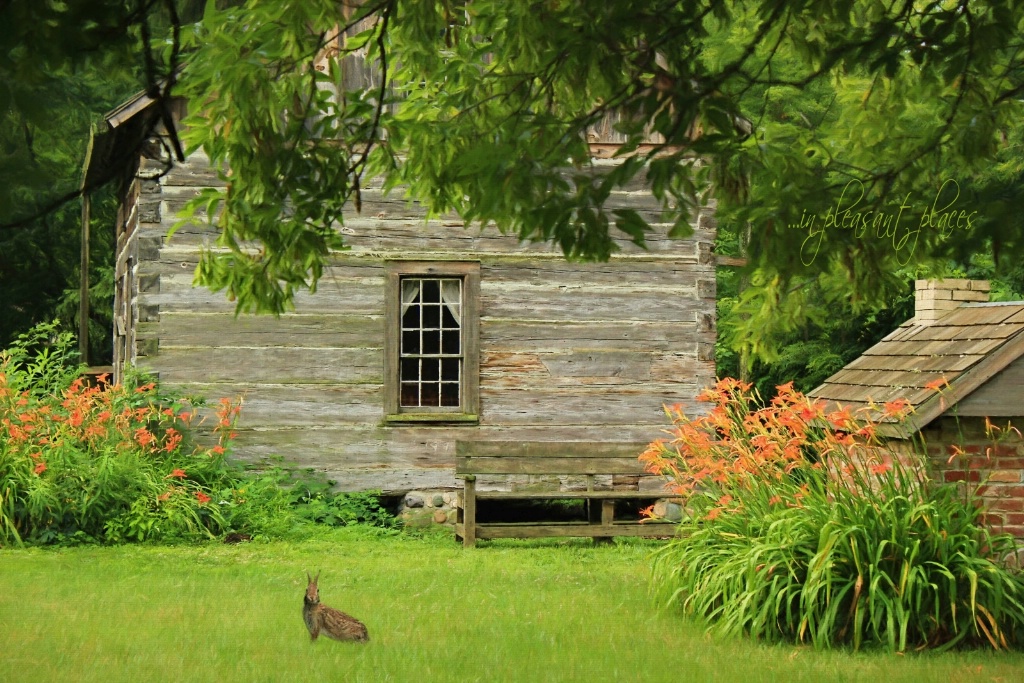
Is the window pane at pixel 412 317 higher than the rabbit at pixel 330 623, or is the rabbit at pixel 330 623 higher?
the window pane at pixel 412 317

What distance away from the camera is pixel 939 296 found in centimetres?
1007

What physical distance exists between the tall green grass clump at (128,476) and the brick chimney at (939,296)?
6.24 metres

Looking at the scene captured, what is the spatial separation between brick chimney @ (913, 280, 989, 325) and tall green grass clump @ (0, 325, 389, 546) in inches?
246

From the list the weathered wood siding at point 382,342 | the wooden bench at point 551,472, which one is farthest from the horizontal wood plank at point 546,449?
the weathered wood siding at point 382,342

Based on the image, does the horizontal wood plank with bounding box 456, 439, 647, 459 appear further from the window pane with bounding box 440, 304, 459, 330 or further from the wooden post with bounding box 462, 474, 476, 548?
the window pane with bounding box 440, 304, 459, 330

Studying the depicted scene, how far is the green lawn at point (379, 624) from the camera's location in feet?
22.4

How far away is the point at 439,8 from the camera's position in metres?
7.42

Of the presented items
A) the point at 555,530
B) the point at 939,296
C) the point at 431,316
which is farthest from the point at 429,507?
the point at 939,296

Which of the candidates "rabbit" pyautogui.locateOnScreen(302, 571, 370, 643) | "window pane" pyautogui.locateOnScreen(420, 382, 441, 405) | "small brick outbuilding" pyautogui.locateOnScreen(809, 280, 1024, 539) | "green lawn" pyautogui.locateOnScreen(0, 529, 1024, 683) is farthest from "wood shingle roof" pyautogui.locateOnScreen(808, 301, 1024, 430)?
"window pane" pyautogui.locateOnScreen(420, 382, 441, 405)

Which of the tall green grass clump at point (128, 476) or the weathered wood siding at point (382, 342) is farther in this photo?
the weathered wood siding at point (382, 342)

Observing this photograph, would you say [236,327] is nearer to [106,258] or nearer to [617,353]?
[617,353]

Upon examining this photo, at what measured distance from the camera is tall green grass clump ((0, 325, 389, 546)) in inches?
456

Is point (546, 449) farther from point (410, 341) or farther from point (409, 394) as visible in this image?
point (410, 341)

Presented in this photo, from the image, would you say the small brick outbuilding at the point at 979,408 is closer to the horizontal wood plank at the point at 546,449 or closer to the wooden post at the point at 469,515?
the horizontal wood plank at the point at 546,449
